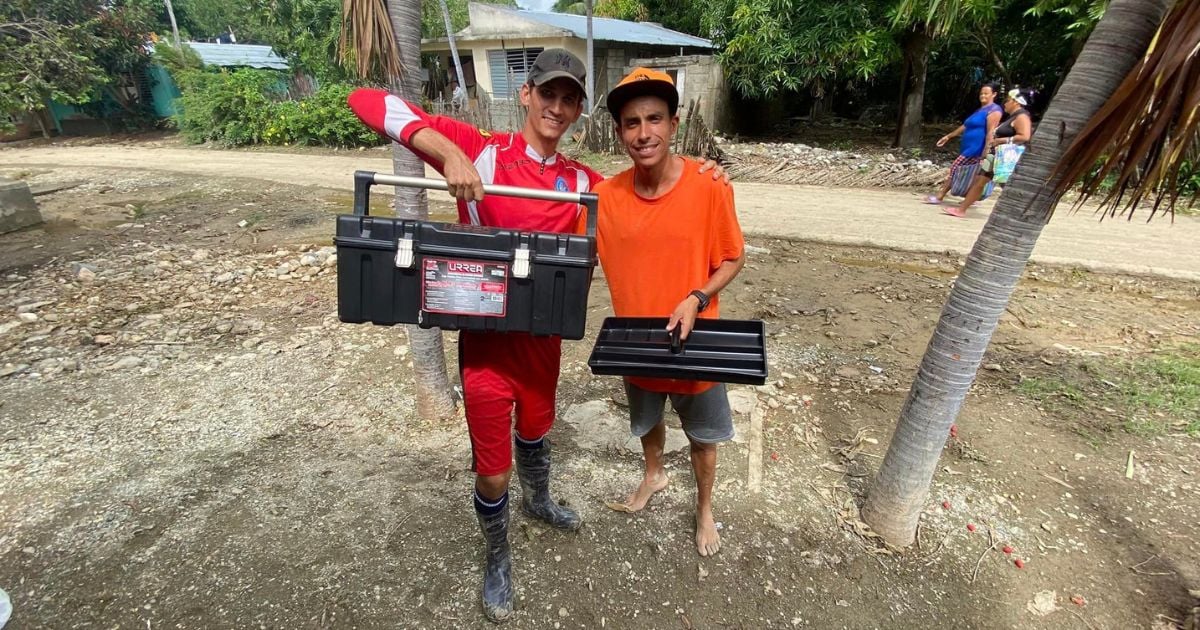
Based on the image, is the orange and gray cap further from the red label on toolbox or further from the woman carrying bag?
the woman carrying bag

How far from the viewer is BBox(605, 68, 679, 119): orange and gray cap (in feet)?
6.55

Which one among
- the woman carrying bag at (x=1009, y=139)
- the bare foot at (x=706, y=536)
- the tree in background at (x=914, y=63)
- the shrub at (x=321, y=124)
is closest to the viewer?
the bare foot at (x=706, y=536)

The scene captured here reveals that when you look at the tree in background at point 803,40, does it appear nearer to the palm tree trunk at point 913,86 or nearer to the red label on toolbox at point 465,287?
the palm tree trunk at point 913,86

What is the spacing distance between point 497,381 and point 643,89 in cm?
120

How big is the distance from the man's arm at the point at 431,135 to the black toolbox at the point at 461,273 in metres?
0.07

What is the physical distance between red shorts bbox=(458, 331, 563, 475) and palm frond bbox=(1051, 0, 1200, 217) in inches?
69.9

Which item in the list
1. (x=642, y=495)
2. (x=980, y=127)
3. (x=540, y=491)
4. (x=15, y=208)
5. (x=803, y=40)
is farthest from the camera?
(x=803, y=40)

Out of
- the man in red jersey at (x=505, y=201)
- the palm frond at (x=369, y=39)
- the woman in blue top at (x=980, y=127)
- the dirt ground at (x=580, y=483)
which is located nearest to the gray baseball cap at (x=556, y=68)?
the man in red jersey at (x=505, y=201)

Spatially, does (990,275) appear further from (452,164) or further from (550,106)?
(452,164)

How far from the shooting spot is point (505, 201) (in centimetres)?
208

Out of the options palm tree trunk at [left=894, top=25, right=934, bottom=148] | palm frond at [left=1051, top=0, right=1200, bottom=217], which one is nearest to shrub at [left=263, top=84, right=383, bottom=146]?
palm tree trunk at [left=894, top=25, right=934, bottom=148]

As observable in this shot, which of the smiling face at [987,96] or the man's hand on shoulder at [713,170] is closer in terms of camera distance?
the man's hand on shoulder at [713,170]

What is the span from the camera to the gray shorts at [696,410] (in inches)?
93.0

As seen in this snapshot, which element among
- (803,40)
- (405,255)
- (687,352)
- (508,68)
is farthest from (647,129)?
(508,68)
